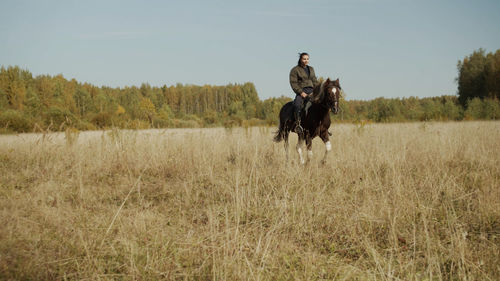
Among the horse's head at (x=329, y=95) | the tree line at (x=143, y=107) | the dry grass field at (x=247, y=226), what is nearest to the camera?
the dry grass field at (x=247, y=226)

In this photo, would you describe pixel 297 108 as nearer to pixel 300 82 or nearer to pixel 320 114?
pixel 300 82

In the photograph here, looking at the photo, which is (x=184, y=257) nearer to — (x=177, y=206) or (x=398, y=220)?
(x=177, y=206)

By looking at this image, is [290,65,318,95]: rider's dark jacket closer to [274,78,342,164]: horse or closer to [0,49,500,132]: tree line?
[274,78,342,164]: horse

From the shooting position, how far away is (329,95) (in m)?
5.75

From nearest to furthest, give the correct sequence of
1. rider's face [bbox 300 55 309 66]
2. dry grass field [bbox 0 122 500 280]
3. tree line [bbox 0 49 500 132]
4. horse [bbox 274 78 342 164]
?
dry grass field [bbox 0 122 500 280] < horse [bbox 274 78 342 164] < rider's face [bbox 300 55 309 66] < tree line [bbox 0 49 500 132]

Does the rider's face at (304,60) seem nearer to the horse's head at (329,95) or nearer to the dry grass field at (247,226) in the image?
the horse's head at (329,95)

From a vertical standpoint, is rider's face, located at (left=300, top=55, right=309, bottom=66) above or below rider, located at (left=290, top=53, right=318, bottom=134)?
above

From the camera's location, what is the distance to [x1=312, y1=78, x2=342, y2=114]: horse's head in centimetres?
562

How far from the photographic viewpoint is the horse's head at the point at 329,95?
18.4 feet

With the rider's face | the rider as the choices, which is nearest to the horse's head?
the rider

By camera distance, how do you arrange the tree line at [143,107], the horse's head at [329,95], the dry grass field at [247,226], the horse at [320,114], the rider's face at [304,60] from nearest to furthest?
1. the dry grass field at [247,226]
2. the horse's head at [329,95]
3. the horse at [320,114]
4. the rider's face at [304,60]
5. the tree line at [143,107]

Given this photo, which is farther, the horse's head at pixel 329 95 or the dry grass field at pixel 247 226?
the horse's head at pixel 329 95

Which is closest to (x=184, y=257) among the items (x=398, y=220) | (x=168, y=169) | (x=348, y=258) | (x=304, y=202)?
(x=348, y=258)

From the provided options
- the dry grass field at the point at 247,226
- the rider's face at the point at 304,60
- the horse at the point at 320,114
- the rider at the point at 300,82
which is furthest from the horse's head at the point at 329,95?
the rider's face at the point at 304,60
